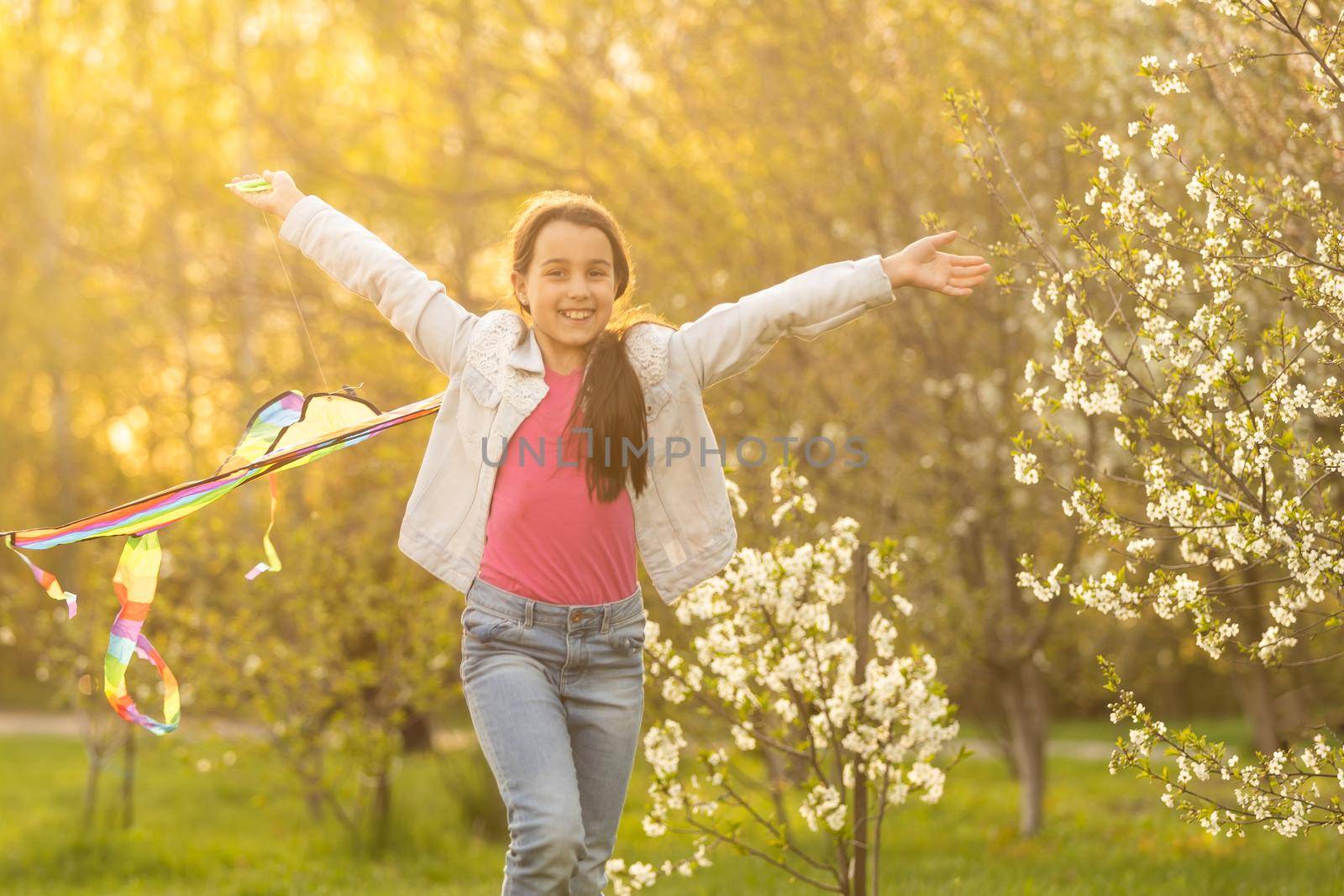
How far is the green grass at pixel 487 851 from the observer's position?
535 cm

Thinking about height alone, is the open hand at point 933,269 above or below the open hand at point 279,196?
below

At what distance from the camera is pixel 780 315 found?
3348 millimetres

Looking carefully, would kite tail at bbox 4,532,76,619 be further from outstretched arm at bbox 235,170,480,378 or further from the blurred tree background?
the blurred tree background

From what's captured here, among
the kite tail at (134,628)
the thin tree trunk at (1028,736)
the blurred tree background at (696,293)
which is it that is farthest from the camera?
the thin tree trunk at (1028,736)

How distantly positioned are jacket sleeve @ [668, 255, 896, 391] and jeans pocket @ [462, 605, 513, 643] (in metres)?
0.80

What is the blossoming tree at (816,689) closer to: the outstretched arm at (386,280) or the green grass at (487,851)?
the green grass at (487,851)

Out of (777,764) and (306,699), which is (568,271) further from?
(306,699)

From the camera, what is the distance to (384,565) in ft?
27.7

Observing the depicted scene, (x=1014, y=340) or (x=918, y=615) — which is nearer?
(x=918, y=615)

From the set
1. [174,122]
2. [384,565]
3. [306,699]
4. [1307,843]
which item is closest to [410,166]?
[174,122]

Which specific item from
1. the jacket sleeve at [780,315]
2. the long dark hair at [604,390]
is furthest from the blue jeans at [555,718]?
the jacket sleeve at [780,315]

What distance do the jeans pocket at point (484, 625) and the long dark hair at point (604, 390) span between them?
1.29 feet

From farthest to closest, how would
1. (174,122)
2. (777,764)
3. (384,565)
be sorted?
(174,122) < (384,565) < (777,764)

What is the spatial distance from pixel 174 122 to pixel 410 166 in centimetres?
465
